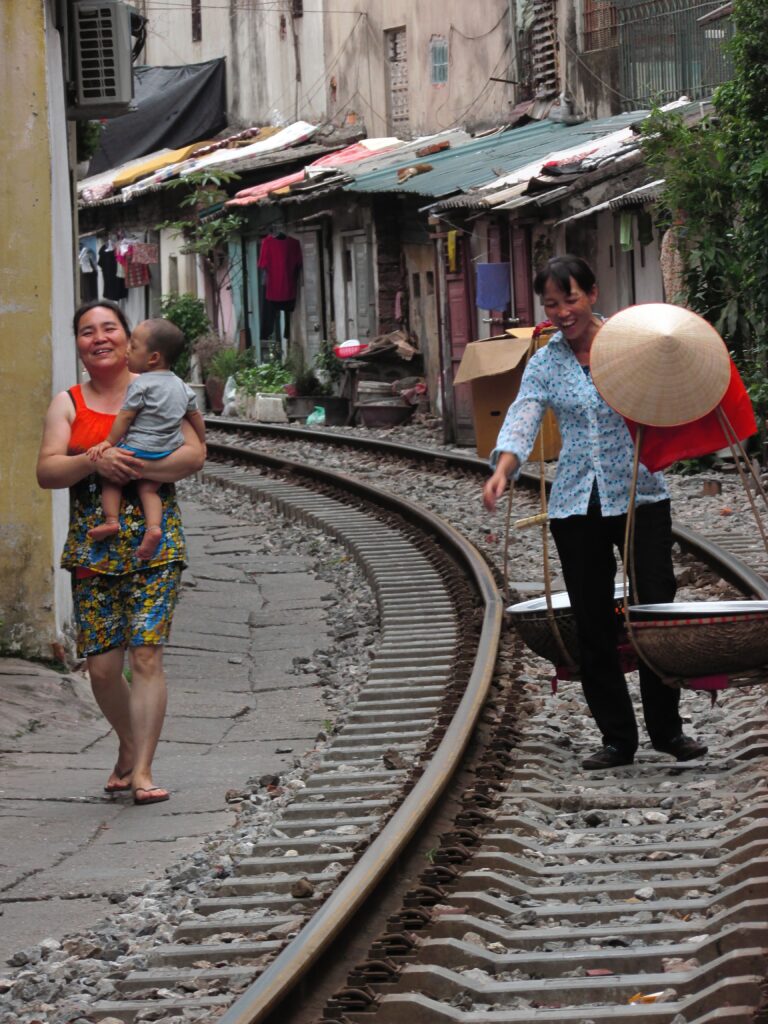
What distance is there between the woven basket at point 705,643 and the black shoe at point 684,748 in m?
0.37

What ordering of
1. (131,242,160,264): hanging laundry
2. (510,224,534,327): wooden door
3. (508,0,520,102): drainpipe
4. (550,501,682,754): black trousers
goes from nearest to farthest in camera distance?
(550,501,682,754): black trousers → (510,224,534,327): wooden door → (508,0,520,102): drainpipe → (131,242,160,264): hanging laundry

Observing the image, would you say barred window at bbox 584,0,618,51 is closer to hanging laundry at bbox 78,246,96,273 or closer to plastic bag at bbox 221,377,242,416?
plastic bag at bbox 221,377,242,416

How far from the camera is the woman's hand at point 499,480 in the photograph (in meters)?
5.61

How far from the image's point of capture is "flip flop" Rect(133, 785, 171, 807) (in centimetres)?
646

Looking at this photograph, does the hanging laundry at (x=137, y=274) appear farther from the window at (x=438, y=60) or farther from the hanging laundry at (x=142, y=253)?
the window at (x=438, y=60)

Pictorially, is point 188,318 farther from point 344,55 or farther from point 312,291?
point 344,55

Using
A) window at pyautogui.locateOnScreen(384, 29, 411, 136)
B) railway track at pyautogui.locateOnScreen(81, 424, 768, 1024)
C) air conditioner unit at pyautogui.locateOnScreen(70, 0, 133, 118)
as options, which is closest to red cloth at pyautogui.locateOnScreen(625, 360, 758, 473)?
railway track at pyautogui.locateOnScreen(81, 424, 768, 1024)

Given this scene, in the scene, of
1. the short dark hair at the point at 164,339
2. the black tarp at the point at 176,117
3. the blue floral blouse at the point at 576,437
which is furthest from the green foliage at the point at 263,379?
the blue floral blouse at the point at 576,437

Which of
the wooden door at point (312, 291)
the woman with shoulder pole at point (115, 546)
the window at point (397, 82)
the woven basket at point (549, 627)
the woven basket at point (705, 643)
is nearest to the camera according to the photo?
the woven basket at point (705, 643)

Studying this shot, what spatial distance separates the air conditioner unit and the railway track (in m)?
4.72

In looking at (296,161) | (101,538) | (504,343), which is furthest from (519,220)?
(101,538)

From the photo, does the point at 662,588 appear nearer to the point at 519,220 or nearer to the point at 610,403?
the point at 610,403

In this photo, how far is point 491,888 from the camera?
476 centimetres

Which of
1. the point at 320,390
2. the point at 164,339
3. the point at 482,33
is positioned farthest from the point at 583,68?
the point at 164,339
